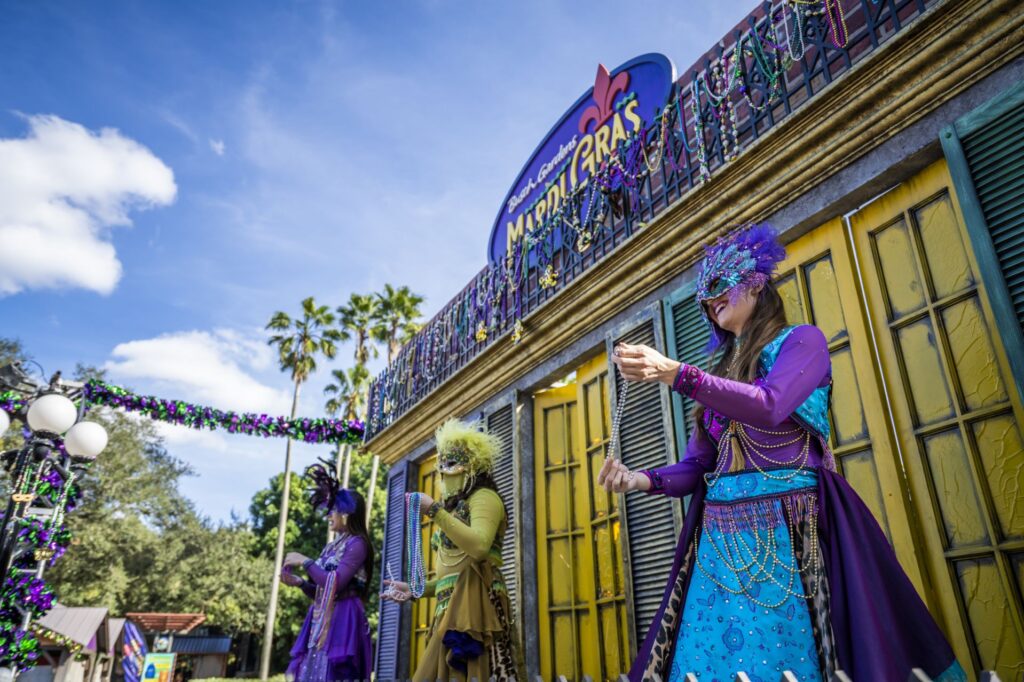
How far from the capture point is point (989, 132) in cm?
341

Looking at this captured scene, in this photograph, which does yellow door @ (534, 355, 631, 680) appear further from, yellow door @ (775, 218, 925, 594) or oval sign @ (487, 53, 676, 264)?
oval sign @ (487, 53, 676, 264)

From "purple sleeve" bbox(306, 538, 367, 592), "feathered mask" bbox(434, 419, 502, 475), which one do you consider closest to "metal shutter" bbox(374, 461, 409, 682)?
"purple sleeve" bbox(306, 538, 367, 592)

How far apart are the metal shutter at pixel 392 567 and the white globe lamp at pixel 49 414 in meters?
3.61

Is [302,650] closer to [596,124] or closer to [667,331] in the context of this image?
[667,331]

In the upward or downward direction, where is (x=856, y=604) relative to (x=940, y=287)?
downward

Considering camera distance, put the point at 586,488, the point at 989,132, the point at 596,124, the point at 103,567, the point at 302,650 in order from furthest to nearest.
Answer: the point at 103,567 → the point at 596,124 → the point at 586,488 → the point at 302,650 → the point at 989,132

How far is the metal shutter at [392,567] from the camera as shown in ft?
26.8

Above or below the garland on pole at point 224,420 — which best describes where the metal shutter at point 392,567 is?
below

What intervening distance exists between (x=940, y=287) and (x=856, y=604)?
2.56 meters

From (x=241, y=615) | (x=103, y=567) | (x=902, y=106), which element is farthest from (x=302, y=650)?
(x=241, y=615)

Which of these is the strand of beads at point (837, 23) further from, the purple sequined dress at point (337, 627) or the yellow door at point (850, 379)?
the purple sequined dress at point (337, 627)

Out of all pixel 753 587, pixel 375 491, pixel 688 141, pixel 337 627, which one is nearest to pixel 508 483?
pixel 337 627

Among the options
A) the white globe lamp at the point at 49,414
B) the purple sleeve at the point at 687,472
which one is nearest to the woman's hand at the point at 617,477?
the purple sleeve at the point at 687,472

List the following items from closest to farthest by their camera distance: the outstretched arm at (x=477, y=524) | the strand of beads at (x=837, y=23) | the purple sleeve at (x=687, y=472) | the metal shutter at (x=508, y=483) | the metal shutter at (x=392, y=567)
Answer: the purple sleeve at (x=687, y=472) → the outstretched arm at (x=477, y=524) → the strand of beads at (x=837, y=23) → the metal shutter at (x=508, y=483) → the metal shutter at (x=392, y=567)
